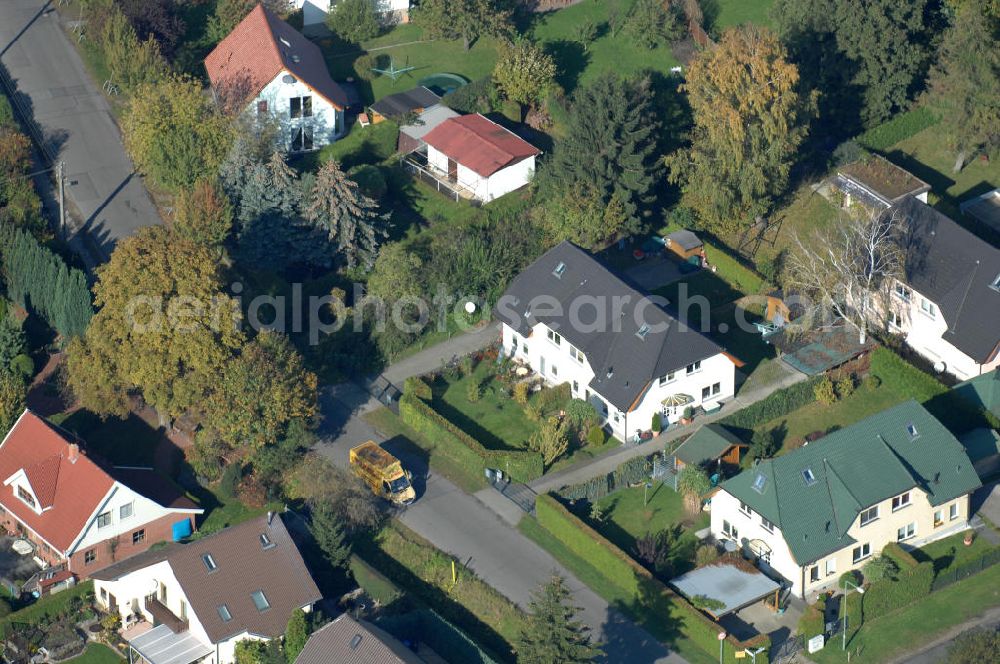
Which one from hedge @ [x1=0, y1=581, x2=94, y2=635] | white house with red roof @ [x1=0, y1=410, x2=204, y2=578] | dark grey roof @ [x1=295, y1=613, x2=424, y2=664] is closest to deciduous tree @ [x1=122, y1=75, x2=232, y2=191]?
white house with red roof @ [x1=0, y1=410, x2=204, y2=578]

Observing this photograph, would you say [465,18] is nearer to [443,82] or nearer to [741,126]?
[443,82]

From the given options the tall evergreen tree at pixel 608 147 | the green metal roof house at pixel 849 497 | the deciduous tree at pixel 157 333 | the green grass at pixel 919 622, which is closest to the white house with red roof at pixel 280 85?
the tall evergreen tree at pixel 608 147

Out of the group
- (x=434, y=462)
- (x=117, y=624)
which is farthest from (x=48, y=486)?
(x=434, y=462)

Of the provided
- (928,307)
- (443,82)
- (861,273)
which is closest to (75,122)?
(443,82)

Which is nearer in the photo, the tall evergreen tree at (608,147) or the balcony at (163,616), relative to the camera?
the balcony at (163,616)

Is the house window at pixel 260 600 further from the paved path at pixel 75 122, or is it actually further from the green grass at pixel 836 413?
the paved path at pixel 75 122

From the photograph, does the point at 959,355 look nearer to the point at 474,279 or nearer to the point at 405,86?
the point at 474,279
